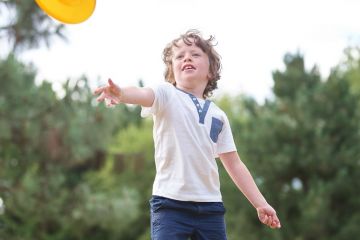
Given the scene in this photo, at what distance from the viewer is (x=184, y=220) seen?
3.39m

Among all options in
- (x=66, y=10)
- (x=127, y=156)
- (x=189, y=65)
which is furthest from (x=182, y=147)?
(x=127, y=156)

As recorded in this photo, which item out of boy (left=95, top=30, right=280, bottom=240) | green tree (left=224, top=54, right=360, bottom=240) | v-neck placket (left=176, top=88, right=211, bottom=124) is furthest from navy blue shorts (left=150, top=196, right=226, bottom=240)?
green tree (left=224, top=54, right=360, bottom=240)

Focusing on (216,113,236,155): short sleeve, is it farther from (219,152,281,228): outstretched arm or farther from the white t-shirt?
the white t-shirt

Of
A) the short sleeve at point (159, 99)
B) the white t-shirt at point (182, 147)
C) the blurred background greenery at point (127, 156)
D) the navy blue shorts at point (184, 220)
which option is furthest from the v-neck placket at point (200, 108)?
the blurred background greenery at point (127, 156)

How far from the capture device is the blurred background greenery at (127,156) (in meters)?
10.3

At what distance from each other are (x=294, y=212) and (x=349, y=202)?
4.26 ft

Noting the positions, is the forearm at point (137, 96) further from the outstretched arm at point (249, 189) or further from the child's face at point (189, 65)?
the outstretched arm at point (249, 189)

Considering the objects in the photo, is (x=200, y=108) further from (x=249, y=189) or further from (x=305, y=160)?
(x=305, y=160)

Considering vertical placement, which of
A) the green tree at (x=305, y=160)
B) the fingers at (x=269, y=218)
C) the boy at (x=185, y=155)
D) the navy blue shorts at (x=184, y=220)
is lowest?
the green tree at (x=305, y=160)

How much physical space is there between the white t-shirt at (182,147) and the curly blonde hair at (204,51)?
10.7 inches

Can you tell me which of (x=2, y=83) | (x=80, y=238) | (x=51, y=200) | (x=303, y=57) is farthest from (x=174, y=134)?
(x=80, y=238)

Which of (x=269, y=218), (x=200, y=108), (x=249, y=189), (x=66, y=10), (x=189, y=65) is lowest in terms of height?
(x=269, y=218)

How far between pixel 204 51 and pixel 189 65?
134 mm

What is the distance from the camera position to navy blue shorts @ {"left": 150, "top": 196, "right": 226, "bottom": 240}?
337 cm
